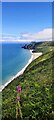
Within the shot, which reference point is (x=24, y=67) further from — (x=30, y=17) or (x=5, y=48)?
(x=30, y=17)

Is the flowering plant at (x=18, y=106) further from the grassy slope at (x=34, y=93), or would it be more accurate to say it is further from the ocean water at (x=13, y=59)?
the ocean water at (x=13, y=59)

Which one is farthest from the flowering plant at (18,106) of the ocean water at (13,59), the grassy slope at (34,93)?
the ocean water at (13,59)

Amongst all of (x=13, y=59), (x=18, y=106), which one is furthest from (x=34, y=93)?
(x=13, y=59)

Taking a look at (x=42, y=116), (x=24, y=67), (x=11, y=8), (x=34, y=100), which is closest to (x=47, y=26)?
(x=11, y=8)

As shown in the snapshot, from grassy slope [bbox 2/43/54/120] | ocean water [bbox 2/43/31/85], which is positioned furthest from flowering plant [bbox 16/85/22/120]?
ocean water [bbox 2/43/31/85]

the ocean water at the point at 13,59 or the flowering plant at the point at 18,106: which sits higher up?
the ocean water at the point at 13,59

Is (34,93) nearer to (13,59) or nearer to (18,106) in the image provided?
(18,106)
